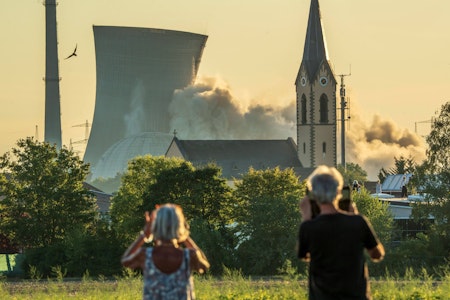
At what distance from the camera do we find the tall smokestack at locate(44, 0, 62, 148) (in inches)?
6393

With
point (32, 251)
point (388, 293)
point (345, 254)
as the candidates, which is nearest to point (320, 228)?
point (345, 254)

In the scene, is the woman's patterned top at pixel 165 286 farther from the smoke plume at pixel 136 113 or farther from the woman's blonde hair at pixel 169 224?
the smoke plume at pixel 136 113

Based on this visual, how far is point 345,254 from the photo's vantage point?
1057 centimetres

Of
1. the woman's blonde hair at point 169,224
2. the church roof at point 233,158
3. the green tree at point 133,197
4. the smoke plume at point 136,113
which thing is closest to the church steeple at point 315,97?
the church roof at point 233,158

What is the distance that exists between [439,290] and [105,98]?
168 m

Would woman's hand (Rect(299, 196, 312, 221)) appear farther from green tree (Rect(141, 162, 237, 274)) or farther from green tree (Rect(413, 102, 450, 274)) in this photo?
green tree (Rect(141, 162, 237, 274))

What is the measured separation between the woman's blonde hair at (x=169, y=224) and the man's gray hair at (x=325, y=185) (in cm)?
108

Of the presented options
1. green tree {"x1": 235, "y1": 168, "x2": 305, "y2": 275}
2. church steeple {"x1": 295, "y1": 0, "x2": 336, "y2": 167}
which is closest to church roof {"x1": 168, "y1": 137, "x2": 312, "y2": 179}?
church steeple {"x1": 295, "y1": 0, "x2": 336, "y2": 167}

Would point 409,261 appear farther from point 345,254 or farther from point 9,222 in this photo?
point 345,254

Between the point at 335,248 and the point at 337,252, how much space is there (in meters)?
0.04

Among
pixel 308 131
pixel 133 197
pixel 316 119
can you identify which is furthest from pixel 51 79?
pixel 133 197

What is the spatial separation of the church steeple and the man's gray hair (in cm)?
17834

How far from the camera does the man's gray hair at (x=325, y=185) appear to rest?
33.8 feet

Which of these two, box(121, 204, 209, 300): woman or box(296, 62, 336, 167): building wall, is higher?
box(296, 62, 336, 167): building wall
